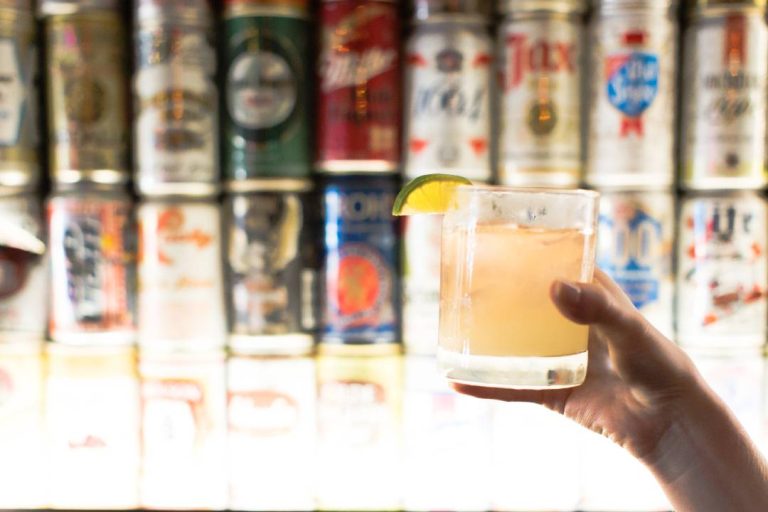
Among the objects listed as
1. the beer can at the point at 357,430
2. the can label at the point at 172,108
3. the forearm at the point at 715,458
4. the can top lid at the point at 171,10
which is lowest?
the beer can at the point at 357,430

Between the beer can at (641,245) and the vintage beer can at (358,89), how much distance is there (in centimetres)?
43

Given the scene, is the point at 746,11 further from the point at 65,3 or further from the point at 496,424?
the point at 65,3

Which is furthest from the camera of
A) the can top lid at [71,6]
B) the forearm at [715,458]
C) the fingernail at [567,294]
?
the can top lid at [71,6]

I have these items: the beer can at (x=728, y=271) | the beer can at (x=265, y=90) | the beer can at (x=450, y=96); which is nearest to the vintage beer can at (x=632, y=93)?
the beer can at (x=728, y=271)

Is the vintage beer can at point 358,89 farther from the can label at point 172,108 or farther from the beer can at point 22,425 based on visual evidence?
the beer can at point 22,425

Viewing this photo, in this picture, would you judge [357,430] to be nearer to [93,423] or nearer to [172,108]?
[93,423]

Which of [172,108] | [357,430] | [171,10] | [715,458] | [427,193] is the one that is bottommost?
[357,430]

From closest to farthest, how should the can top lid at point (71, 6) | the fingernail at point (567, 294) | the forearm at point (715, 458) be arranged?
the fingernail at point (567, 294) < the forearm at point (715, 458) < the can top lid at point (71, 6)

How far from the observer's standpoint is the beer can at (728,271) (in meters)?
1.47

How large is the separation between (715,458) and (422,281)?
74 cm

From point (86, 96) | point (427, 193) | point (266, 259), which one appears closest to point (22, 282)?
point (86, 96)

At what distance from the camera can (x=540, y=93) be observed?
1.45 m

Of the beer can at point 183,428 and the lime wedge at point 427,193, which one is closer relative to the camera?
the lime wedge at point 427,193

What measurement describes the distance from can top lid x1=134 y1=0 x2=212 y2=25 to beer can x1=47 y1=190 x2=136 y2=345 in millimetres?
340
